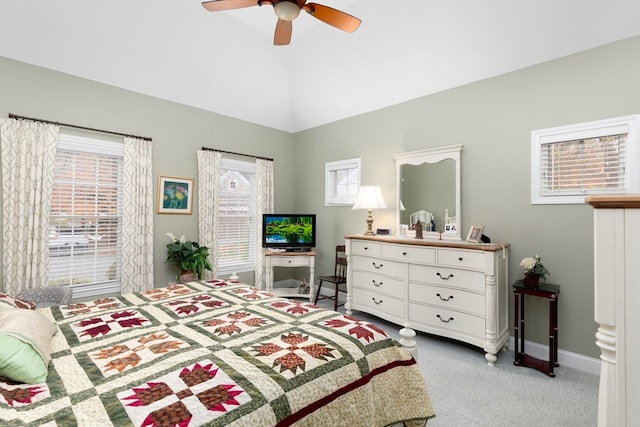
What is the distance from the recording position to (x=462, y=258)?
304cm

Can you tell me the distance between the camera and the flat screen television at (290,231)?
4853 millimetres

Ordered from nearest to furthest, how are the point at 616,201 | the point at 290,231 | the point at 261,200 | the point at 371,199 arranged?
the point at 616,201, the point at 371,199, the point at 290,231, the point at 261,200

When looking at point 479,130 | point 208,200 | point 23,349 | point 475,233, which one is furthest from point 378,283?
point 23,349

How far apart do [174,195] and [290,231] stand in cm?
173

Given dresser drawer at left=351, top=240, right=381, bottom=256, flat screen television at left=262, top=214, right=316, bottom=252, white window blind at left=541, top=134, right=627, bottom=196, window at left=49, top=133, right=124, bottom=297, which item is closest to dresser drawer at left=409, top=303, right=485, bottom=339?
dresser drawer at left=351, top=240, right=381, bottom=256

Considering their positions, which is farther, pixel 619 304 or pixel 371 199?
pixel 371 199

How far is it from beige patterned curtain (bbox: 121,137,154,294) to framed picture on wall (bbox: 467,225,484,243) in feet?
12.3

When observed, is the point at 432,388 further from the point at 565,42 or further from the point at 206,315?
Result: the point at 565,42

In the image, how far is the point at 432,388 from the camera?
2.48 metres

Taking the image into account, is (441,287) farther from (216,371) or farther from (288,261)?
(216,371)

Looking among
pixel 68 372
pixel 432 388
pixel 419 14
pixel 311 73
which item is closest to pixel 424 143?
pixel 419 14

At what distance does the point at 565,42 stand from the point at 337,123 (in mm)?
2902

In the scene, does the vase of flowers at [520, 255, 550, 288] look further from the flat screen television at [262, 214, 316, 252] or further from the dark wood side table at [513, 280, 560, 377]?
the flat screen television at [262, 214, 316, 252]

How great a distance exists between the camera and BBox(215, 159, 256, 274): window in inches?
187
